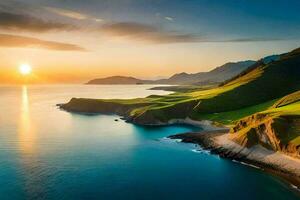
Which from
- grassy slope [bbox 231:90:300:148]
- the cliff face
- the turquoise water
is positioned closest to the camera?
the turquoise water

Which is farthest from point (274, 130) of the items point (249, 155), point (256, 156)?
point (249, 155)

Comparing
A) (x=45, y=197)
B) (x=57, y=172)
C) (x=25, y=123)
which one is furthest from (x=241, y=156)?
(x=25, y=123)

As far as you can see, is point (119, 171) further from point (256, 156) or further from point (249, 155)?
point (256, 156)

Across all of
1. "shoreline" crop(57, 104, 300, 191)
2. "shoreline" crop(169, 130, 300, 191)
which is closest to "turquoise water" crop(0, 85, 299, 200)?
"shoreline" crop(169, 130, 300, 191)

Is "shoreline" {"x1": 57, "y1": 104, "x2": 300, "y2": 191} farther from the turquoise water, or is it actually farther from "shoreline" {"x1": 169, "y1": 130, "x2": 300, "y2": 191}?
the turquoise water

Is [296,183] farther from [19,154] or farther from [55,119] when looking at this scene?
[55,119]

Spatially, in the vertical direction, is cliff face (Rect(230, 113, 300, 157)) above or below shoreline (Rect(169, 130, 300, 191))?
above

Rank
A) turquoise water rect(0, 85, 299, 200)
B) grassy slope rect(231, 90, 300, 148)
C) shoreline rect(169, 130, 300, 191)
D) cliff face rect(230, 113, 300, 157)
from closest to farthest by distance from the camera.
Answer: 1. turquoise water rect(0, 85, 299, 200)
2. shoreline rect(169, 130, 300, 191)
3. cliff face rect(230, 113, 300, 157)
4. grassy slope rect(231, 90, 300, 148)
